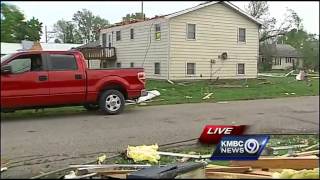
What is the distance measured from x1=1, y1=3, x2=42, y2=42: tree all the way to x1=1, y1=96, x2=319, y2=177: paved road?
48cm

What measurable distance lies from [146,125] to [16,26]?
9.52 feet

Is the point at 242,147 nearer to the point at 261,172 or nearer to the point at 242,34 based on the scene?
the point at 261,172

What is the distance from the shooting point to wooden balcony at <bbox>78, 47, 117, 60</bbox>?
4.14 metres

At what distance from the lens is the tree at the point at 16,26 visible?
215 centimetres

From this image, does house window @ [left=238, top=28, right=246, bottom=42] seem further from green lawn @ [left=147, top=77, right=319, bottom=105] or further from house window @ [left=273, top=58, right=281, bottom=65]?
house window @ [left=273, top=58, right=281, bottom=65]

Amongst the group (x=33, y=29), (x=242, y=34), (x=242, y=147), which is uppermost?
(x=242, y=34)

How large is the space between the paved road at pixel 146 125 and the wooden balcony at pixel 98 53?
563 millimetres

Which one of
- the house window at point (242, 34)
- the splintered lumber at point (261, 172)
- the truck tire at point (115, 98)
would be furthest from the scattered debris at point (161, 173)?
the house window at point (242, 34)

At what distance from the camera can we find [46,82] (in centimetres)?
285

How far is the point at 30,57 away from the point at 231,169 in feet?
4.53

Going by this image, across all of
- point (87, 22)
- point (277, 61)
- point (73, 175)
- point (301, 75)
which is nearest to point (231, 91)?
point (277, 61)

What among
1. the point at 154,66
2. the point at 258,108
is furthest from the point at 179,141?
the point at 154,66

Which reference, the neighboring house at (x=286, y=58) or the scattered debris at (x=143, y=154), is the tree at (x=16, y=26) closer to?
the scattered debris at (x=143, y=154)

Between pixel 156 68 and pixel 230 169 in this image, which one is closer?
pixel 230 169
